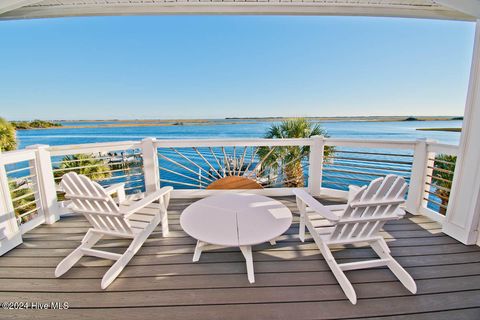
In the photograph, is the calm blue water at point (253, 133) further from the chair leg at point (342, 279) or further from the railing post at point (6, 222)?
the chair leg at point (342, 279)

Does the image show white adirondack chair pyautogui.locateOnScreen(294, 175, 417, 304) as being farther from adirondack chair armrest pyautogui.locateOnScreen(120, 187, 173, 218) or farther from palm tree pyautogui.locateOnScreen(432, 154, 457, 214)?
adirondack chair armrest pyautogui.locateOnScreen(120, 187, 173, 218)

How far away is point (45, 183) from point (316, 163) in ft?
12.9

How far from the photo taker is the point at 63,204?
2.93 metres

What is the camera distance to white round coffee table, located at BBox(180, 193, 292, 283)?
1.51 m

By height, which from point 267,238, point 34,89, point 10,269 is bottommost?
point 10,269

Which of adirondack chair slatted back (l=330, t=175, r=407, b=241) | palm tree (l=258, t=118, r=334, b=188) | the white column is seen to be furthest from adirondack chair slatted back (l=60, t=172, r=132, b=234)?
palm tree (l=258, t=118, r=334, b=188)

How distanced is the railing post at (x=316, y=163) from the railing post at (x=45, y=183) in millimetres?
3800

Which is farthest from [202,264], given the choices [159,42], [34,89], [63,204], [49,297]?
[34,89]

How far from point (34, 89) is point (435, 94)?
35.3 m

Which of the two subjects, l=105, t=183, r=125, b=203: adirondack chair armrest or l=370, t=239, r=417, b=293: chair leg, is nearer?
l=370, t=239, r=417, b=293: chair leg

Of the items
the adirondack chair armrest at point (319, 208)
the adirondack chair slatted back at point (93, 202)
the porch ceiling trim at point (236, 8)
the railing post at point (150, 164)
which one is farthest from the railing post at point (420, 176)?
the railing post at point (150, 164)

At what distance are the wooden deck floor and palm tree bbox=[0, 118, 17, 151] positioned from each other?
24.1 ft

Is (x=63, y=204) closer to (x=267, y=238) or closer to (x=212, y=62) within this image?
(x=267, y=238)

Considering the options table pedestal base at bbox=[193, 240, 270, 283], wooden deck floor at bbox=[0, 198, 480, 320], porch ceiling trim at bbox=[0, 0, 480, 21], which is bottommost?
wooden deck floor at bbox=[0, 198, 480, 320]
